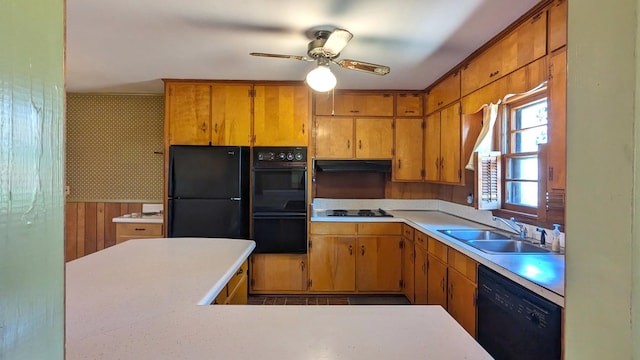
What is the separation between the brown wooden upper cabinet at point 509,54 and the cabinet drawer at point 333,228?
1727 mm

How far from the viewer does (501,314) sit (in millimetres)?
1726

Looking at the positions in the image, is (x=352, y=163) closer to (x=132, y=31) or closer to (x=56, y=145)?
(x=132, y=31)

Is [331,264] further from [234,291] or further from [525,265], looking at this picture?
[525,265]

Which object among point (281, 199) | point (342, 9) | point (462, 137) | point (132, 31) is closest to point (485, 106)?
point (462, 137)

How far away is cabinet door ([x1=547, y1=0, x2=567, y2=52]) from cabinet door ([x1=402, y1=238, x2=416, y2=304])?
207 cm

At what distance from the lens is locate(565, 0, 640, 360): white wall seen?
36cm

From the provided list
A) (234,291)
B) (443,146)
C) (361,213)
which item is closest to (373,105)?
(443,146)

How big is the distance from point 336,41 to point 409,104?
192 centimetres

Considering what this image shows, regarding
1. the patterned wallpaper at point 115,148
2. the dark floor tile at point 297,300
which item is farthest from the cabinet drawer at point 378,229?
the patterned wallpaper at point 115,148

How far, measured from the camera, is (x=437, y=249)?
8.73 ft

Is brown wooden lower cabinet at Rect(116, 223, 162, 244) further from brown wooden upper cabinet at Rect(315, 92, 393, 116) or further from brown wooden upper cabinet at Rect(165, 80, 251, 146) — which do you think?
brown wooden upper cabinet at Rect(315, 92, 393, 116)

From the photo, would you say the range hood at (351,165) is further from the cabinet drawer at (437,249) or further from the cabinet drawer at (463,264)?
the cabinet drawer at (463,264)

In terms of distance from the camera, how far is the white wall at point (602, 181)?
1.18ft

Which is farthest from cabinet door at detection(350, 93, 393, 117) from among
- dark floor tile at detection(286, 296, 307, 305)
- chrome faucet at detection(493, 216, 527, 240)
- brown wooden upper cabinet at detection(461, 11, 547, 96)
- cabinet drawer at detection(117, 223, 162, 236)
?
cabinet drawer at detection(117, 223, 162, 236)
